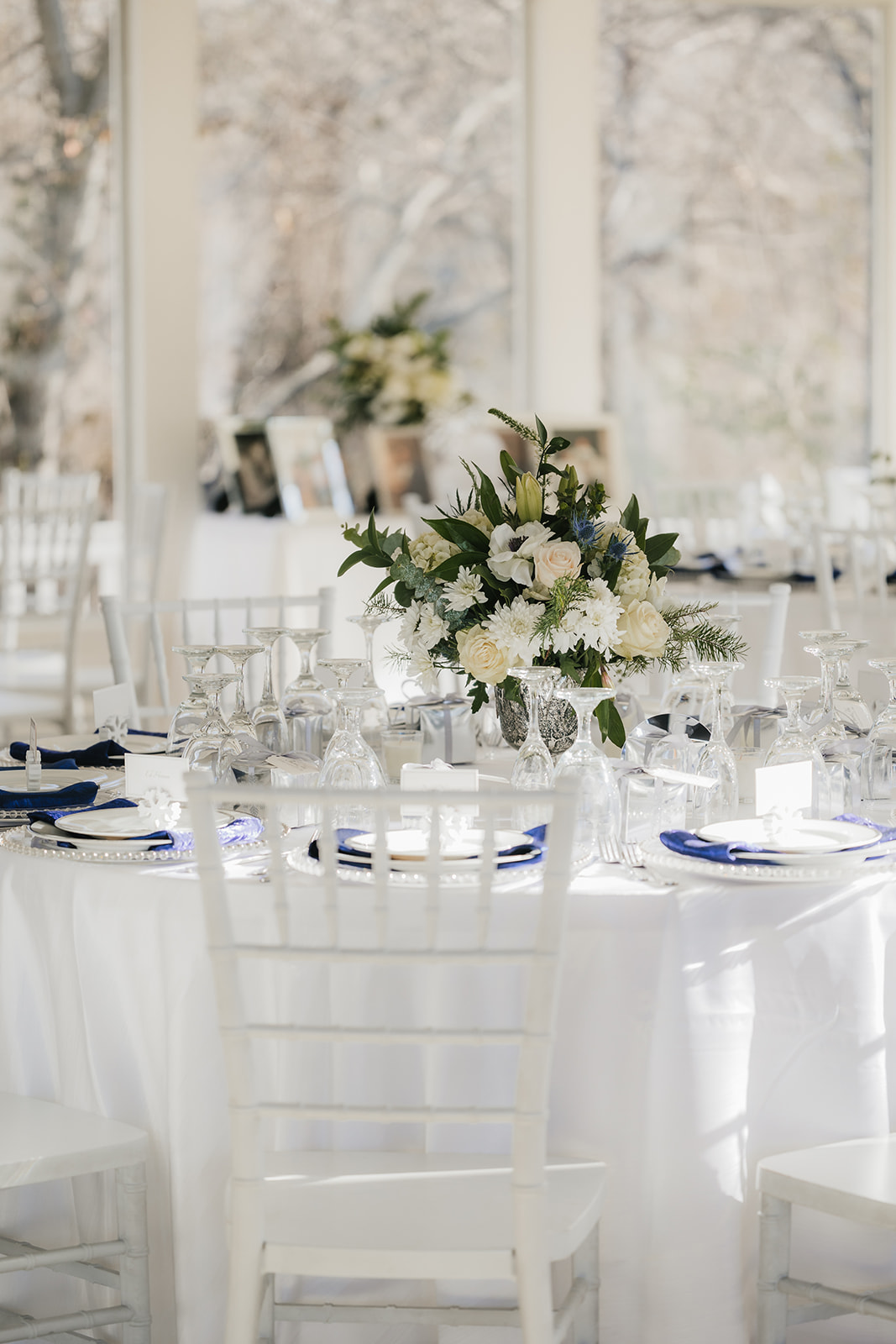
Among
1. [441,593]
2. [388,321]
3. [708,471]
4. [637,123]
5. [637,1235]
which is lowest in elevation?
[637,1235]

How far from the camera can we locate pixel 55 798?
7.39 feet

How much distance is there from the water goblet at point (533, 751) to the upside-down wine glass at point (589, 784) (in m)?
0.05

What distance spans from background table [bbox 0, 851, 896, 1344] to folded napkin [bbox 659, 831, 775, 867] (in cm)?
→ 4

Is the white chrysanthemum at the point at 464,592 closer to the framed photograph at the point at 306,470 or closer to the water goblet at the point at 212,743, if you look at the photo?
the water goblet at the point at 212,743

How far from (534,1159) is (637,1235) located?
1.12ft

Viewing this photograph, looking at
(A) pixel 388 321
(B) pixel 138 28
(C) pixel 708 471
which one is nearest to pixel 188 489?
(A) pixel 388 321

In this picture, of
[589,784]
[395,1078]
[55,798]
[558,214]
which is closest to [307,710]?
[55,798]

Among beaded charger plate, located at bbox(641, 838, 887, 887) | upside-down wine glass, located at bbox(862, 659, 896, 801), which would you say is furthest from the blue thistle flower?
beaded charger plate, located at bbox(641, 838, 887, 887)

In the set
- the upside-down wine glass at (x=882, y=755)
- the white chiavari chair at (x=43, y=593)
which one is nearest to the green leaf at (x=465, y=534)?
the upside-down wine glass at (x=882, y=755)

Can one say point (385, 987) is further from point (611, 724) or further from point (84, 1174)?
point (611, 724)

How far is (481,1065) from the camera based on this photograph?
1842 millimetres

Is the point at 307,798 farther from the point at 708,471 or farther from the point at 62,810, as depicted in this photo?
the point at 708,471

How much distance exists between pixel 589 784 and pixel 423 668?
43 centimetres

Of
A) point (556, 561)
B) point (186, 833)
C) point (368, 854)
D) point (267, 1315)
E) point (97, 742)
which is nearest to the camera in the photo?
point (267, 1315)
